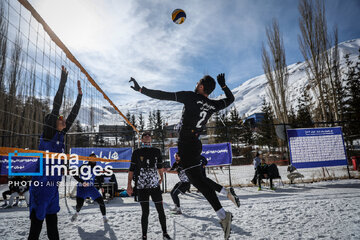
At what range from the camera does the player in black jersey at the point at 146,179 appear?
360 centimetres

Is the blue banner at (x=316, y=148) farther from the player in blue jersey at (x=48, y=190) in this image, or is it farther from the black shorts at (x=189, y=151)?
the player in blue jersey at (x=48, y=190)

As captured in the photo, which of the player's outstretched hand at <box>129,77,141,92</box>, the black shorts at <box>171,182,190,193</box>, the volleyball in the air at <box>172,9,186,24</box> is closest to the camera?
the player's outstretched hand at <box>129,77,141,92</box>

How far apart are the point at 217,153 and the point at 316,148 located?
4.58m

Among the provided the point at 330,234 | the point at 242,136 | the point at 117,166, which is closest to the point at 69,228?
the point at 117,166

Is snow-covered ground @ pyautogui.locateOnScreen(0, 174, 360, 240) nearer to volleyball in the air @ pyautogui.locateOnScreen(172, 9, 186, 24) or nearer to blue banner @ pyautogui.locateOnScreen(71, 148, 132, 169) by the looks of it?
blue banner @ pyautogui.locateOnScreen(71, 148, 132, 169)

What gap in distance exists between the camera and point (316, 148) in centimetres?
918

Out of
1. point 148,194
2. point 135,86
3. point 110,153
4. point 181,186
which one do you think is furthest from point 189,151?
point 110,153

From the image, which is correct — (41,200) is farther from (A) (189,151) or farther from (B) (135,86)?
(A) (189,151)

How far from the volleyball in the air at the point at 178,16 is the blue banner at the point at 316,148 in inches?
288

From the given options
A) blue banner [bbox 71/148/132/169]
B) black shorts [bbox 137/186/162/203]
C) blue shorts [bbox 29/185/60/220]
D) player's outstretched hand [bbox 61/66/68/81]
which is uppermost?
player's outstretched hand [bbox 61/66/68/81]

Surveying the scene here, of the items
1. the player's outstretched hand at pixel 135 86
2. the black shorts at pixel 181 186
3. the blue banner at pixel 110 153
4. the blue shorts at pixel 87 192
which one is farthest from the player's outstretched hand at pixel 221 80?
the blue banner at pixel 110 153

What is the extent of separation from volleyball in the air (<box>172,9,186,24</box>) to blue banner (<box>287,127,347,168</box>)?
24.0 feet

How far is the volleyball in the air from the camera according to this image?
4922 millimetres

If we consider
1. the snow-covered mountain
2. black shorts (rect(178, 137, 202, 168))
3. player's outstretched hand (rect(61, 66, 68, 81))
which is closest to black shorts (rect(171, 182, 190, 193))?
Result: black shorts (rect(178, 137, 202, 168))
